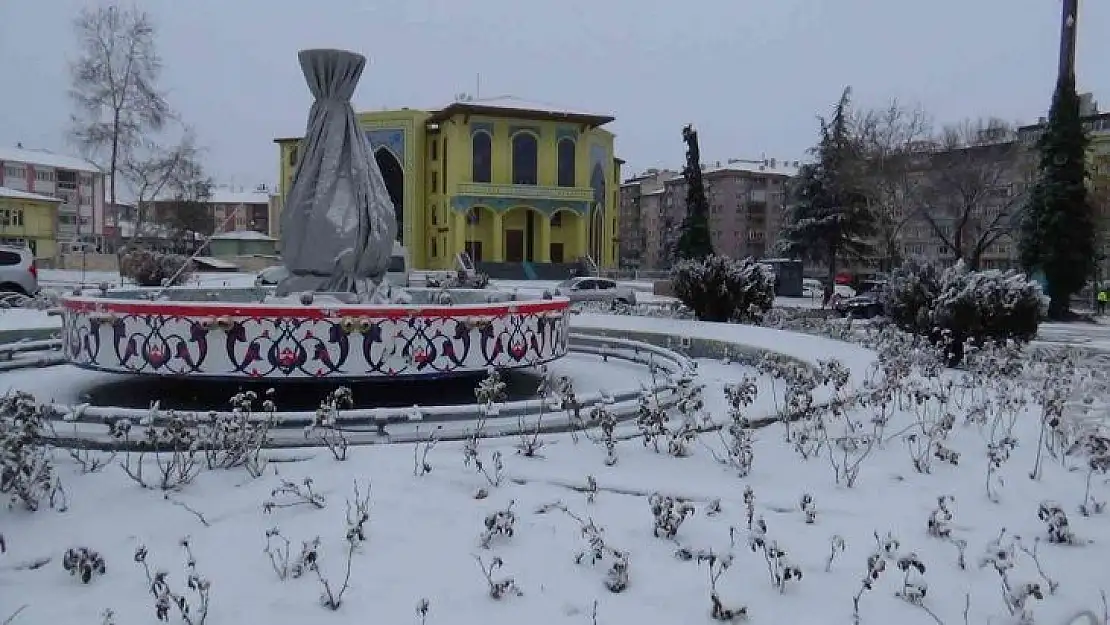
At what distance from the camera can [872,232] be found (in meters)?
38.4

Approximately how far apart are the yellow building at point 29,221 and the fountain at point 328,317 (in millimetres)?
48562

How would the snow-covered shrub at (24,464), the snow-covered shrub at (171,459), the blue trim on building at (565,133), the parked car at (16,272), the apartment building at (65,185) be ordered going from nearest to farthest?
the snow-covered shrub at (24,464) < the snow-covered shrub at (171,459) < the parked car at (16,272) < the blue trim on building at (565,133) < the apartment building at (65,185)

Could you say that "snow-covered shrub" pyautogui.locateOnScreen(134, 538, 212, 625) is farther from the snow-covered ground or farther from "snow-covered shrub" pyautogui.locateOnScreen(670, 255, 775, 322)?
"snow-covered shrub" pyautogui.locateOnScreen(670, 255, 775, 322)

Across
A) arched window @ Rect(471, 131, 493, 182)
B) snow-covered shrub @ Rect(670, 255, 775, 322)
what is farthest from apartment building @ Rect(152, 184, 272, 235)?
snow-covered shrub @ Rect(670, 255, 775, 322)

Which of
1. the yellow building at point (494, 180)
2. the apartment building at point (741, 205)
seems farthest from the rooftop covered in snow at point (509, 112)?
the apartment building at point (741, 205)

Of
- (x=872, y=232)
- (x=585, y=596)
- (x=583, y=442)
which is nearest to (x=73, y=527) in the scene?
(x=585, y=596)

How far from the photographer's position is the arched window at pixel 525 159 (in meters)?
47.1

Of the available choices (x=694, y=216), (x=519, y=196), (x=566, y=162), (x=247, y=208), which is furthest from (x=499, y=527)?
(x=247, y=208)

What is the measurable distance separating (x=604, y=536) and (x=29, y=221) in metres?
59.4

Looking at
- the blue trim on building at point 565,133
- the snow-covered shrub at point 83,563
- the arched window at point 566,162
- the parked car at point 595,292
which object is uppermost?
the blue trim on building at point 565,133

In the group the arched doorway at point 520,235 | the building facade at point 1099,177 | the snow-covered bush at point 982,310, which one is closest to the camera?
the snow-covered bush at point 982,310

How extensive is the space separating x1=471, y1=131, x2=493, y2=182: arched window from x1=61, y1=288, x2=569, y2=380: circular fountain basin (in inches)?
1508

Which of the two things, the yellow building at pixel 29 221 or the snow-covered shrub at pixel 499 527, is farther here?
the yellow building at pixel 29 221

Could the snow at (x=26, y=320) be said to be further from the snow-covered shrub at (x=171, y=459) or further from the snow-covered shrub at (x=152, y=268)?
the snow-covered shrub at (x=171, y=459)
